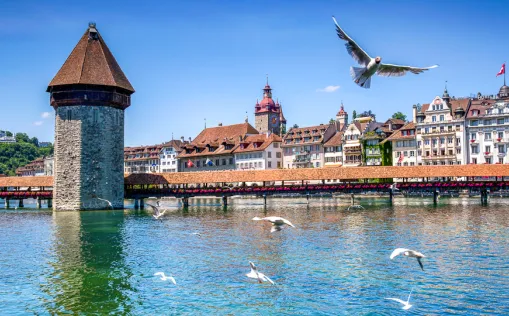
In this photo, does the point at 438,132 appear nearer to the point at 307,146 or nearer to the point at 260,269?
the point at 307,146

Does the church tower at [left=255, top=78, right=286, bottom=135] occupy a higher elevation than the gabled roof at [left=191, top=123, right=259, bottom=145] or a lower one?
higher

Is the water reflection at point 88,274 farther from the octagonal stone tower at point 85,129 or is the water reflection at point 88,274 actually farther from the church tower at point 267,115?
the church tower at point 267,115

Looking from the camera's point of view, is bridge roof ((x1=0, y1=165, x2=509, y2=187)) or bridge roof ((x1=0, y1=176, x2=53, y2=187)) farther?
bridge roof ((x1=0, y1=176, x2=53, y2=187))

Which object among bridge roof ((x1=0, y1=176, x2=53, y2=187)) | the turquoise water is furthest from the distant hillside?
the turquoise water

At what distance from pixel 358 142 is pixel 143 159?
153 ft

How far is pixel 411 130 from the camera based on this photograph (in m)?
76.2

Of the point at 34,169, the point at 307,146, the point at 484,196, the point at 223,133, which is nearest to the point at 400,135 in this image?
the point at 307,146

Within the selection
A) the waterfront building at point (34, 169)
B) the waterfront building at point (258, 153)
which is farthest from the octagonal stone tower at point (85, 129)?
the waterfront building at point (34, 169)

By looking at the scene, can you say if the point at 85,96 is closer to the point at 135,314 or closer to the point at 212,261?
the point at 212,261

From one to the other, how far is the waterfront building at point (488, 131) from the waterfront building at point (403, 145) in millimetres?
7644

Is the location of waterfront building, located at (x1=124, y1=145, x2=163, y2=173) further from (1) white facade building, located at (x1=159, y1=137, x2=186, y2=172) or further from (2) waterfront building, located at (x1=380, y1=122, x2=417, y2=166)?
(2) waterfront building, located at (x1=380, y1=122, x2=417, y2=166)

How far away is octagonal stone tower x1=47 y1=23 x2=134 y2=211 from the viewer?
46.8 m

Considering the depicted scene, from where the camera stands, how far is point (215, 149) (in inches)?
Answer: 3676

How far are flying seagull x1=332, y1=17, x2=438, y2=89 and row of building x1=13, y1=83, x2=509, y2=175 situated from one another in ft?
204
